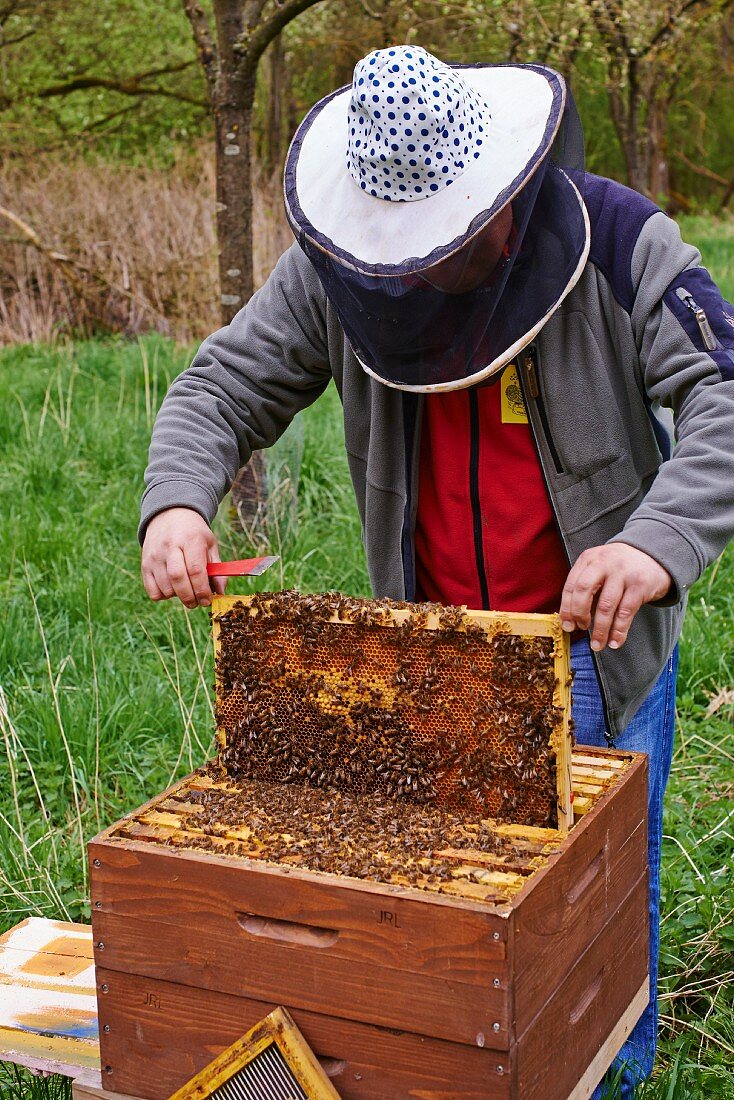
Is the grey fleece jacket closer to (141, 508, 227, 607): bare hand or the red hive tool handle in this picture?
(141, 508, 227, 607): bare hand

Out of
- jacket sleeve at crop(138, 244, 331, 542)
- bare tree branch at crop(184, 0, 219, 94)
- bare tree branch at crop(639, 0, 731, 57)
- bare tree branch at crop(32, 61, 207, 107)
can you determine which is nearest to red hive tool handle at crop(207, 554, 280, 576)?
jacket sleeve at crop(138, 244, 331, 542)

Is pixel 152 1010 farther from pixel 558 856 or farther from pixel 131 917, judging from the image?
pixel 558 856

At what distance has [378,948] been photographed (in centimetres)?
160

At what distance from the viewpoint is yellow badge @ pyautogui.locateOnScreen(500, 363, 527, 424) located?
2.29 meters

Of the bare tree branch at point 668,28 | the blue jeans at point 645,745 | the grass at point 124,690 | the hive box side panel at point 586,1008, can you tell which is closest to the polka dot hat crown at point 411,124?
the blue jeans at point 645,745

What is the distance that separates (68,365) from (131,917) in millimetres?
7191

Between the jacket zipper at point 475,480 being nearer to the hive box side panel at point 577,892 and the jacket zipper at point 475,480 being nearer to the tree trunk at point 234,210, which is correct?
the hive box side panel at point 577,892

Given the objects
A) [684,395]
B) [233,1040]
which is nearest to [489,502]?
[684,395]

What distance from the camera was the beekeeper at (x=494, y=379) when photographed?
1963 mm

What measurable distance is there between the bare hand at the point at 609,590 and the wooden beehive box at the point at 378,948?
0.11 m

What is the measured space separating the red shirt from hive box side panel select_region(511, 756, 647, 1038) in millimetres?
475

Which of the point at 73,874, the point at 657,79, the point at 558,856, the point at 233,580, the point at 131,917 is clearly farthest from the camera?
the point at 657,79

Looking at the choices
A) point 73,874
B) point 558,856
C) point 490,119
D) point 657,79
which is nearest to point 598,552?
point 558,856

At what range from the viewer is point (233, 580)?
5203 mm
